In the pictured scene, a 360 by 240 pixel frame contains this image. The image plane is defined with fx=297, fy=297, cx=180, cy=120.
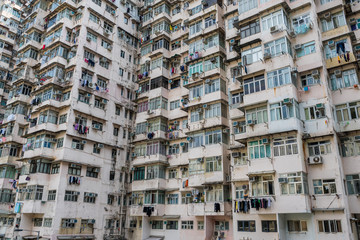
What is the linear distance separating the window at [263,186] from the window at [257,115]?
13.7ft

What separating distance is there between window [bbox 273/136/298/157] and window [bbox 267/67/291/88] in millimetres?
4155

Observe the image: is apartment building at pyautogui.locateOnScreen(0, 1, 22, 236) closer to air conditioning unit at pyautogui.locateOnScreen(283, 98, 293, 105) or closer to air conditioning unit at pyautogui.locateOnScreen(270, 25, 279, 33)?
air conditioning unit at pyautogui.locateOnScreen(283, 98, 293, 105)

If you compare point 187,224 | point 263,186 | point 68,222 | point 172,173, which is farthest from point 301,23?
point 68,222

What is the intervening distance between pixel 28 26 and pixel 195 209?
34.3 meters

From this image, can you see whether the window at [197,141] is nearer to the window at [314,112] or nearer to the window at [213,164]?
the window at [213,164]

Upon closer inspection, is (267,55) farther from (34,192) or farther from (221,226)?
(34,192)

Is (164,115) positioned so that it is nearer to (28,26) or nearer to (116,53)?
(116,53)

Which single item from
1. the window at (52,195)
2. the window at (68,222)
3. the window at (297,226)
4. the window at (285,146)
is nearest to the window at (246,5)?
the window at (285,146)

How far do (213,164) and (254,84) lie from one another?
7813mm

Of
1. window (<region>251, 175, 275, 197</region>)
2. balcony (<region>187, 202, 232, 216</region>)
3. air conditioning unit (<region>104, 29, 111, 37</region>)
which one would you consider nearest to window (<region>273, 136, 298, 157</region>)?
window (<region>251, 175, 275, 197</region>)

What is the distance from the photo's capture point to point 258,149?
22.2m

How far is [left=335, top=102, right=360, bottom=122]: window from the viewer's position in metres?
21.0

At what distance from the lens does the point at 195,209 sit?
1035 inches

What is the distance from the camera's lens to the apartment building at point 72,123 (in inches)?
1131
